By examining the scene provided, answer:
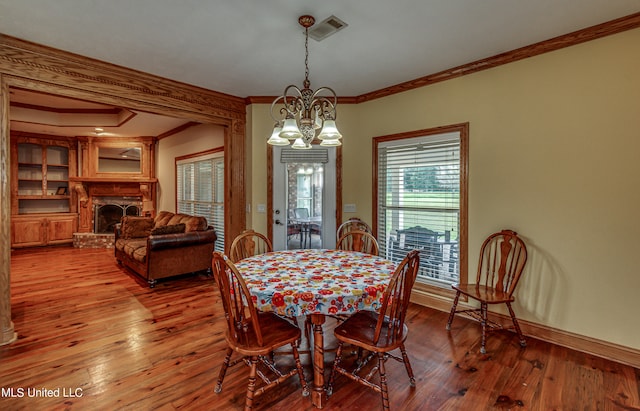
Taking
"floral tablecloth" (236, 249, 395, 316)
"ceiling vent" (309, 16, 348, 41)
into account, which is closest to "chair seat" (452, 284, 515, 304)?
"floral tablecloth" (236, 249, 395, 316)

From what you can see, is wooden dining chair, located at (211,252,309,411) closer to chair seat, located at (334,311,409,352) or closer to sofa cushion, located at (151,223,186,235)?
chair seat, located at (334,311,409,352)

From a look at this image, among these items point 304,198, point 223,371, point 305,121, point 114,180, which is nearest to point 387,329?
point 223,371

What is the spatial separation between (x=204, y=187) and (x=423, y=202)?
4.08 m

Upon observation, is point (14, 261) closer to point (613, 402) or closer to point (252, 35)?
point (252, 35)

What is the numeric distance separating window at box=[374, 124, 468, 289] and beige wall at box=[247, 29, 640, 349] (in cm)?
16

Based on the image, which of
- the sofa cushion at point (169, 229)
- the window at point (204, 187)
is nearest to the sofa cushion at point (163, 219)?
the window at point (204, 187)

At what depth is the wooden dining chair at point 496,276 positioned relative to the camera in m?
2.67

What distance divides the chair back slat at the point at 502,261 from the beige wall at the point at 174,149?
14.1 feet

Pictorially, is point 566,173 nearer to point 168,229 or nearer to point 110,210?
point 168,229

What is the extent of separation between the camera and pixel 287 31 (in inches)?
102

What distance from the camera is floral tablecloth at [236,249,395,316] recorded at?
5.99 feet

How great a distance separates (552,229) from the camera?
2.77 meters

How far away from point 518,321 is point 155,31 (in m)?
4.16

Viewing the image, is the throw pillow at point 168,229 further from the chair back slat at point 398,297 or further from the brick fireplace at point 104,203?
the chair back slat at point 398,297
